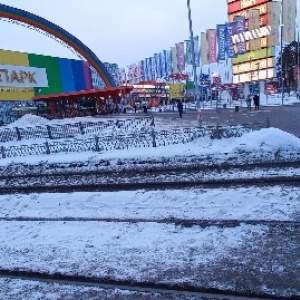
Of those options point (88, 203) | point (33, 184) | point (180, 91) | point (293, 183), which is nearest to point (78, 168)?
point (33, 184)

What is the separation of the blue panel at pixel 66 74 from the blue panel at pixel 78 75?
2.21 ft

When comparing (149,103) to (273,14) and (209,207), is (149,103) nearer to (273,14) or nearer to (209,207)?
(273,14)

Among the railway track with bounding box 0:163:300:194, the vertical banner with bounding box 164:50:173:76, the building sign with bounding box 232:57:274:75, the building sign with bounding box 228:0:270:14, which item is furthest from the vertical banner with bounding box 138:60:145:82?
the railway track with bounding box 0:163:300:194

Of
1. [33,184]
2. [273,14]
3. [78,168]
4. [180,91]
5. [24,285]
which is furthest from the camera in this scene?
[180,91]

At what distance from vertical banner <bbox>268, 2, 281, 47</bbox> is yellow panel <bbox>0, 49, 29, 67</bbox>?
37.8m

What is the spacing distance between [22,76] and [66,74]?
8.40 metres

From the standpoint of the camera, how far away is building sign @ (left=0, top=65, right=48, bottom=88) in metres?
45.9

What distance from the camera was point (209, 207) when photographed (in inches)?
326

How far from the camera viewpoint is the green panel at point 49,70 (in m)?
50.2

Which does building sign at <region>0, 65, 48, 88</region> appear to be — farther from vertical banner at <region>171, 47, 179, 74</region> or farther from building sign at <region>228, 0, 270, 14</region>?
building sign at <region>228, 0, 270, 14</region>

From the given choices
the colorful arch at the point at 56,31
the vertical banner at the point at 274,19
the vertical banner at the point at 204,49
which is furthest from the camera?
the vertical banner at the point at 274,19

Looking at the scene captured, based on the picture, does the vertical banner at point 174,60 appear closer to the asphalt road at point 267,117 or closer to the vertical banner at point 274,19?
the vertical banner at point 274,19

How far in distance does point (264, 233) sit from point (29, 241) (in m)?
4.47

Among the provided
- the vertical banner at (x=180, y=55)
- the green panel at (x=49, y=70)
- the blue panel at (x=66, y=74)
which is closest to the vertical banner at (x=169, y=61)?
the vertical banner at (x=180, y=55)
